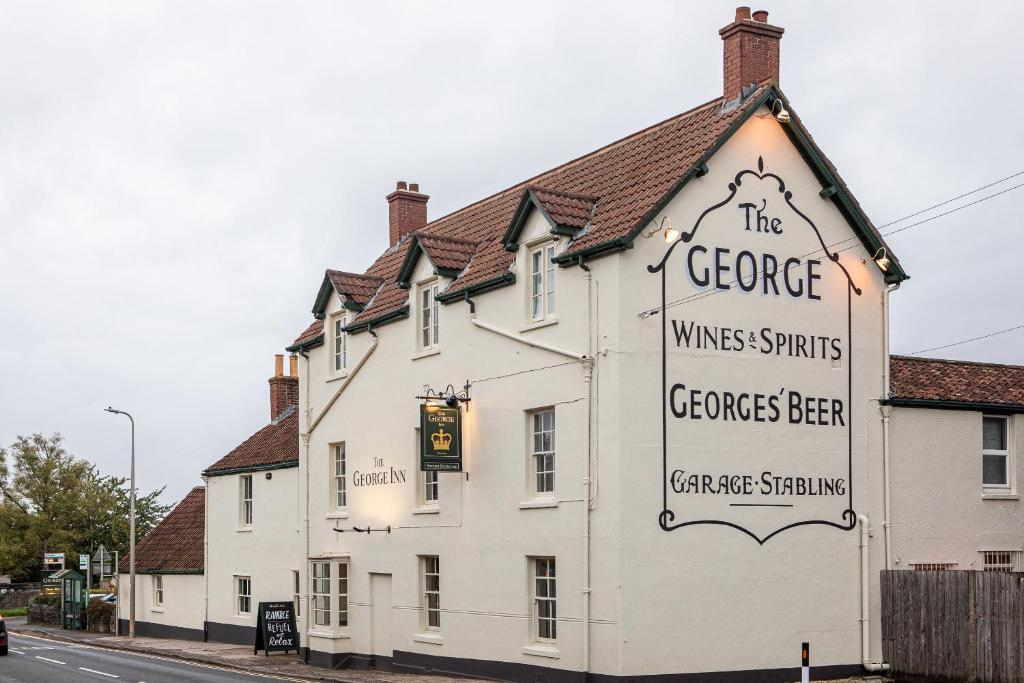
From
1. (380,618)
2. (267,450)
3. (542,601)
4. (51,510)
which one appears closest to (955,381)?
(542,601)

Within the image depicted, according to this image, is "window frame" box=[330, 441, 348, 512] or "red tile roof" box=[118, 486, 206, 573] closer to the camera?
"window frame" box=[330, 441, 348, 512]

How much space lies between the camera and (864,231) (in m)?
25.3

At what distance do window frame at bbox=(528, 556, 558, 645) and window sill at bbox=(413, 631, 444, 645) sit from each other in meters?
3.59

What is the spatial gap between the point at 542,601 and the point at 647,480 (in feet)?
12.0

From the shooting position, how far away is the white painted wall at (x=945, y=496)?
82.6 feet

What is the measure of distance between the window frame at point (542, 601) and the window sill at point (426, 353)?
18.9 feet

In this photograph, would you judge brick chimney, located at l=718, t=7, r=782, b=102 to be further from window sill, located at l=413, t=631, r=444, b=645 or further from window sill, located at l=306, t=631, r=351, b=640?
window sill, located at l=306, t=631, r=351, b=640

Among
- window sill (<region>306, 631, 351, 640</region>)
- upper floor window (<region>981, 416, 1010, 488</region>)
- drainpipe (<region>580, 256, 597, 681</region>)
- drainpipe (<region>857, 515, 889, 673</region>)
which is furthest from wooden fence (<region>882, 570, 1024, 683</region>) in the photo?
window sill (<region>306, 631, 351, 640</region>)

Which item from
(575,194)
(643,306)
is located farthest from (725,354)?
(575,194)

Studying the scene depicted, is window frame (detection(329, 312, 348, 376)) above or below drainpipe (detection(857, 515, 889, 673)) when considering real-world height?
above

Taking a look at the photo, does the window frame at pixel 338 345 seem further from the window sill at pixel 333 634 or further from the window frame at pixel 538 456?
the window frame at pixel 538 456

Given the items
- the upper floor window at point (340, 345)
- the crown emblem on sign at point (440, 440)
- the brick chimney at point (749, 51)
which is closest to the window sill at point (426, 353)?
the crown emblem on sign at point (440, 440)

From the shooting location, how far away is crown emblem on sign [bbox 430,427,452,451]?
2598 centimetres

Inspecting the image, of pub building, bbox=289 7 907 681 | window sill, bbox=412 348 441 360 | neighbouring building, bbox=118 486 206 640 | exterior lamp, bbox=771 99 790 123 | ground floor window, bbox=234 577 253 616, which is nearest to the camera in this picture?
pub building, bbox=289 7 907 681
